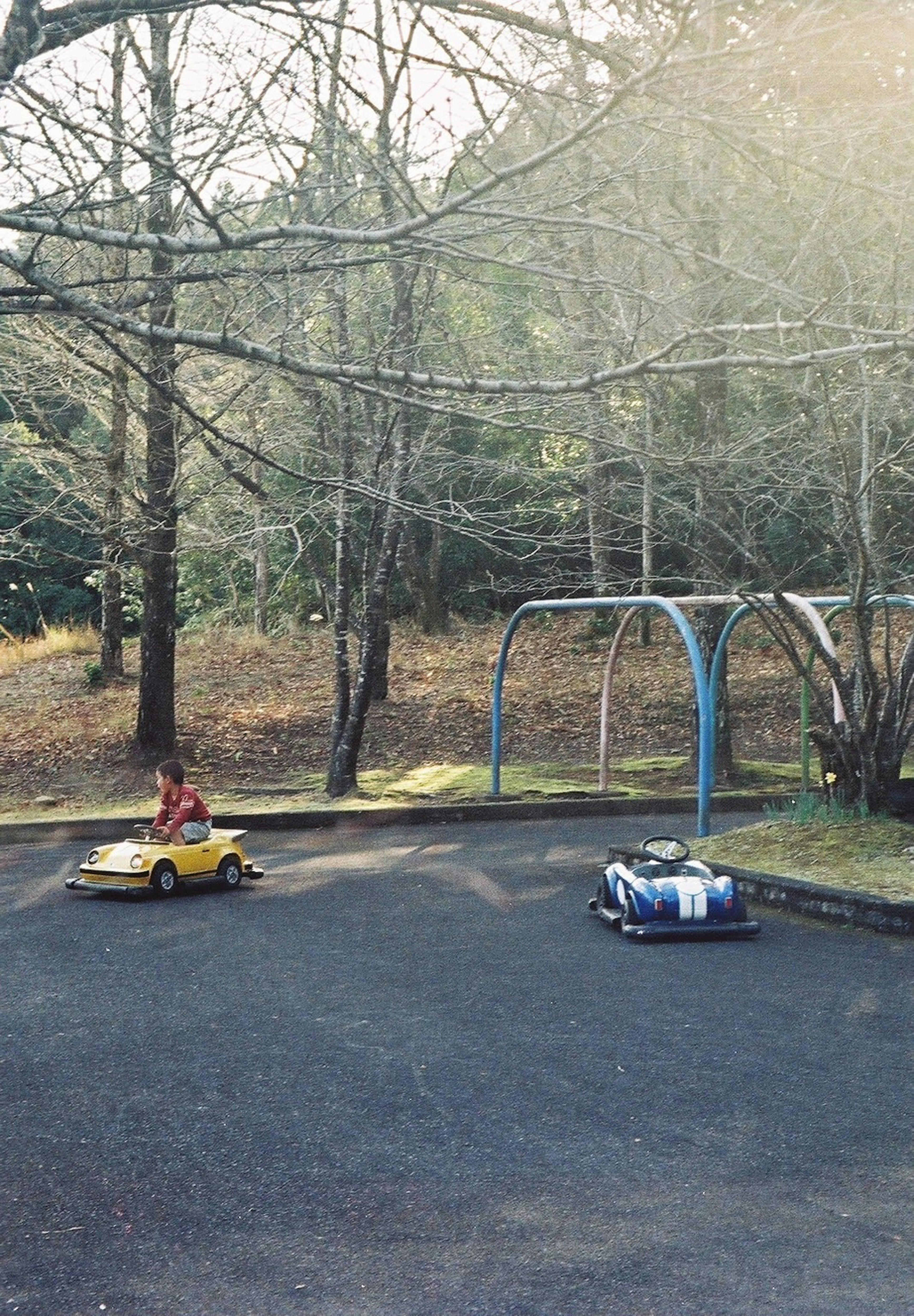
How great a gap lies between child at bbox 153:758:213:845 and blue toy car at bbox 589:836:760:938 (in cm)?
354

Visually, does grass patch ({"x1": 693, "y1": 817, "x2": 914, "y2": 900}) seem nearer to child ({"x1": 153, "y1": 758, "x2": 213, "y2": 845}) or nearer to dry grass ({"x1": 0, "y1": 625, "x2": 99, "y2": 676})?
child ({"x1": 153, "y1": 758, "x2": 213, "y2": 845})

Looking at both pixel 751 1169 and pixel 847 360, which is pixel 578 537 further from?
pixel 751 1169

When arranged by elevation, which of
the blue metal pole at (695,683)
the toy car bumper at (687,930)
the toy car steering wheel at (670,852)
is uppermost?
the blue metal pole at (695,683)

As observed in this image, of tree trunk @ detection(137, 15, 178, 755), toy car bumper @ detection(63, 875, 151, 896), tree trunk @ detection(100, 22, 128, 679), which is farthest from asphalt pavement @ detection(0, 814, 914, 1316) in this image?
tree trunk @ detection(137, 15, 178, 755)

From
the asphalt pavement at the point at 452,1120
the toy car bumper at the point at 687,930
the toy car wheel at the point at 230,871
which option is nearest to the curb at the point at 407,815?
the toy car wheel at the point at 230,871

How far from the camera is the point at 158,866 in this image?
11.2 meters

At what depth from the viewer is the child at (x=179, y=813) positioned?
37.5ft

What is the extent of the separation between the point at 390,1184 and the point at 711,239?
9.03 m

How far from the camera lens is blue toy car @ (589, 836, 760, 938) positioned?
921cm

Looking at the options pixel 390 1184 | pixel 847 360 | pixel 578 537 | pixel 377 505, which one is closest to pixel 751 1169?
pixel 390 1184

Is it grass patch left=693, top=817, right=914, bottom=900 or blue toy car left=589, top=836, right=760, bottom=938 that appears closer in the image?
blue toy car left=589, top=836, right=760, bottom=938

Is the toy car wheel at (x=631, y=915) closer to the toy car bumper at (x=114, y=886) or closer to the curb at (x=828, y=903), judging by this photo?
the curb at (x=828, y=903)

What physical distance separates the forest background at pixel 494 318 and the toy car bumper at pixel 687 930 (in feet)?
8.29

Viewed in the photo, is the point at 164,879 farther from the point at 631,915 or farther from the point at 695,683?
the point at 695,683
